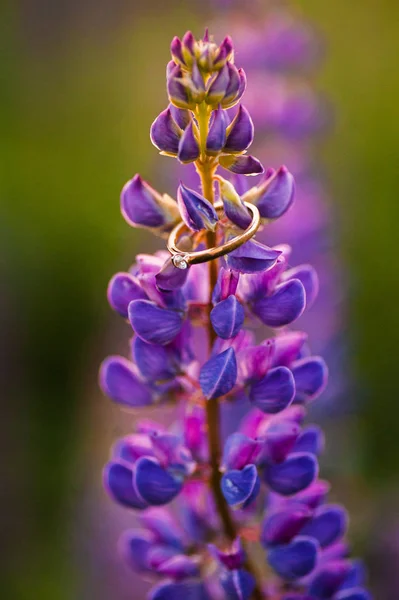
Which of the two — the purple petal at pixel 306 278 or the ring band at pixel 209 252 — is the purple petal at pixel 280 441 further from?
the ring band at pixel 209 252

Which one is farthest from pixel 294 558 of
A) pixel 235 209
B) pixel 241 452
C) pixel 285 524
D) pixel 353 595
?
pixel 235 209

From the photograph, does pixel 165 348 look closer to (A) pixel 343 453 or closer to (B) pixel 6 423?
(A) pixel 343 453

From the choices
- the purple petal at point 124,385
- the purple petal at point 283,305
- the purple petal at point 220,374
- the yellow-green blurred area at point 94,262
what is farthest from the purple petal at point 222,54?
the yellow-green blurred area at point 94,262

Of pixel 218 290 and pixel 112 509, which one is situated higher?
pixel 218 290

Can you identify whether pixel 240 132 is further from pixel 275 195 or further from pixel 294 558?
pixel 294 558

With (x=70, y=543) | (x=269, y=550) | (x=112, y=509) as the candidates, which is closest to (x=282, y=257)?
(x=269, y=550)

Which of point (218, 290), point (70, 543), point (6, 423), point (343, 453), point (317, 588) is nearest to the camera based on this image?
point (218, 290)

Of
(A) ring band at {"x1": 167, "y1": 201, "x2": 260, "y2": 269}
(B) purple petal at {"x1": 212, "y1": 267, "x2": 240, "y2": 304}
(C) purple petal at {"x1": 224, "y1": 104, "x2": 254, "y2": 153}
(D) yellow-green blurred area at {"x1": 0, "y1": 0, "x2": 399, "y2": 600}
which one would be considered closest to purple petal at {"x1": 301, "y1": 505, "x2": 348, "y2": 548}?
(B) purple petal at {"x1": 212, "y1": 267, "x2": 240, "y2": 304}
